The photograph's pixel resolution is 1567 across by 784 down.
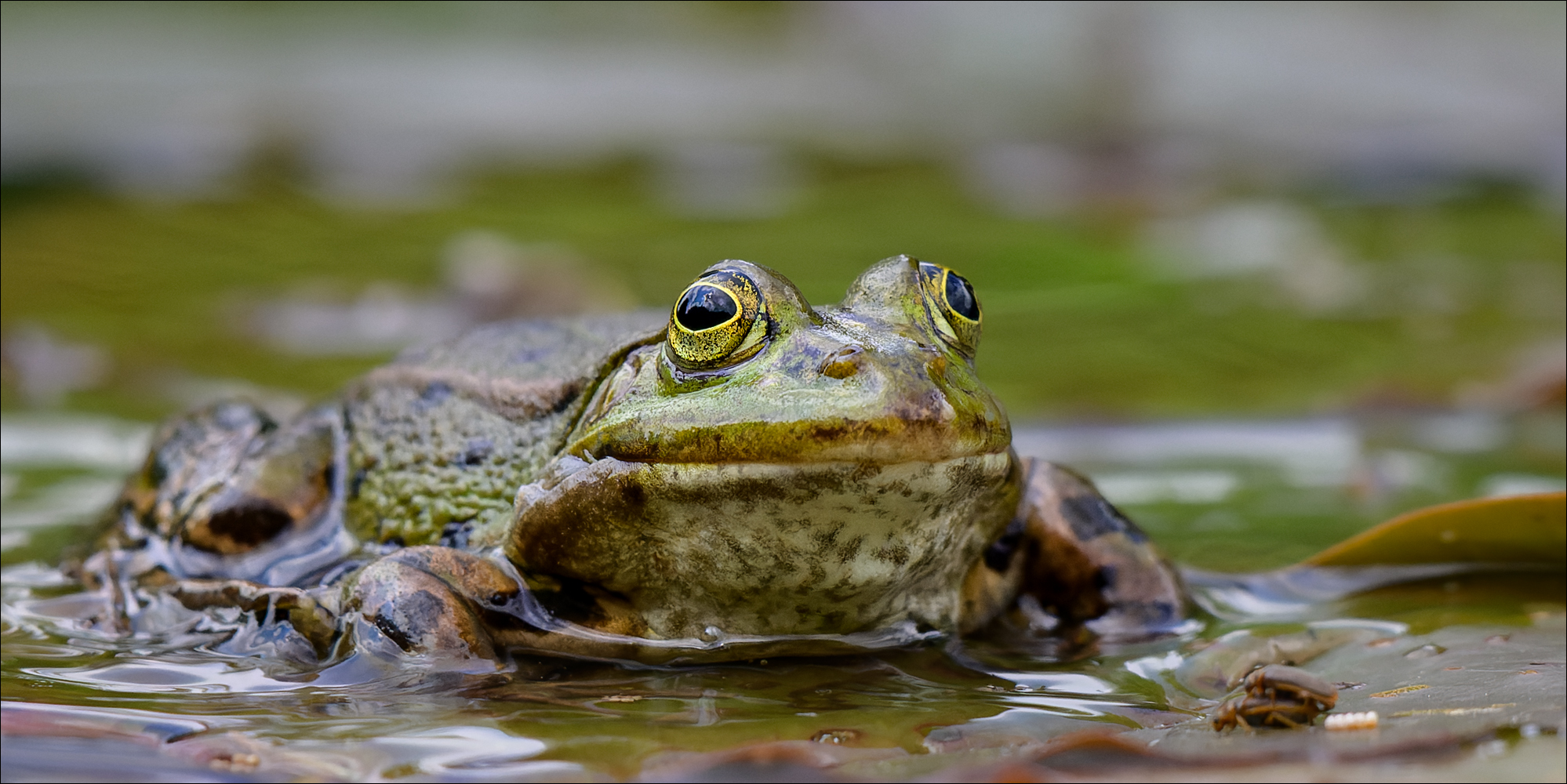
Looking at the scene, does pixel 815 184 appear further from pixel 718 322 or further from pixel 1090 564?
pixel 718 322

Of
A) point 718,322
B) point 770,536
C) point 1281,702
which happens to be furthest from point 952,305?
point 1281,702

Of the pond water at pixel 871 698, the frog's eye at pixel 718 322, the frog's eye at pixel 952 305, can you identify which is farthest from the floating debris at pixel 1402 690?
the frog's eye at pixel 718 322

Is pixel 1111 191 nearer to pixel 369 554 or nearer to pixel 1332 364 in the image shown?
pixel 1332 364

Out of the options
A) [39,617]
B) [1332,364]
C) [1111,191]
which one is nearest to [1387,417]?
[1332,364]

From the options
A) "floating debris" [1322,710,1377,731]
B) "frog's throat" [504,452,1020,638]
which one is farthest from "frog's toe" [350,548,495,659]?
"floating debris" [1322,710,1377,731]

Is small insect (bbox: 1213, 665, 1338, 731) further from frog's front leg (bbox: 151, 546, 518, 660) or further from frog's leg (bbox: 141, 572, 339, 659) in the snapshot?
frog's leg (bbox: 141, 572, 339, 659)

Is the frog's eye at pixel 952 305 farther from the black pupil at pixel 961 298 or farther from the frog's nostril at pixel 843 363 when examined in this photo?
the frog's nostril at pixel 843 363
